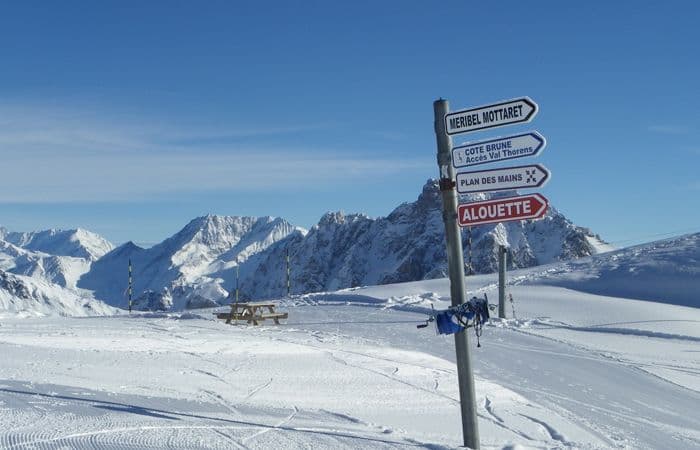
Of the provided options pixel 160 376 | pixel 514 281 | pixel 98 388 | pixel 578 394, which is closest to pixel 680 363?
pixel 578 394

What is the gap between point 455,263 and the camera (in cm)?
708

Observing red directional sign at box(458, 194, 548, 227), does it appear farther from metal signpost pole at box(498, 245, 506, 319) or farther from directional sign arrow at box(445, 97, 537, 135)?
metal signpost pole at box(498, 245, 506, 319)

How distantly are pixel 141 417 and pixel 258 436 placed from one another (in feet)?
4.67

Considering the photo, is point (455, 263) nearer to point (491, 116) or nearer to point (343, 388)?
point (491, 116)

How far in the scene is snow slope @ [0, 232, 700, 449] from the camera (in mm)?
7438

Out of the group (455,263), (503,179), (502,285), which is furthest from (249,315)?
(503,179)

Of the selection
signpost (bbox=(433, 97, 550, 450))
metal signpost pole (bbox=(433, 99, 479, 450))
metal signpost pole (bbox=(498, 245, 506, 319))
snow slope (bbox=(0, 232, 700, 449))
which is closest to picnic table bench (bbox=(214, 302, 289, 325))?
snow slope (bbox=(0, 232, 700, 449))

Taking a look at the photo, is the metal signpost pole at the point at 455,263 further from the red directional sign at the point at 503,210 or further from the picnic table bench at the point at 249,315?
the picnic table bench at the point at 249,315

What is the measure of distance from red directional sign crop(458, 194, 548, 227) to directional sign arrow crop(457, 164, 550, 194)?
0.12m

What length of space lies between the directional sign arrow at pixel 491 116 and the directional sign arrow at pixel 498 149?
16 cm

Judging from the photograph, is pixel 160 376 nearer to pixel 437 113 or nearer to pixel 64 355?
pixel 64 355

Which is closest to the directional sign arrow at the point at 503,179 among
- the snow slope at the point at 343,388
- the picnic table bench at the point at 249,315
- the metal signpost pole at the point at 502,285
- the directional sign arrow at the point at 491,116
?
the directional sign arrow at the point at 491,116

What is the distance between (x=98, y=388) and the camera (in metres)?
9.34

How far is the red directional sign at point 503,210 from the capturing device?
649 cm
